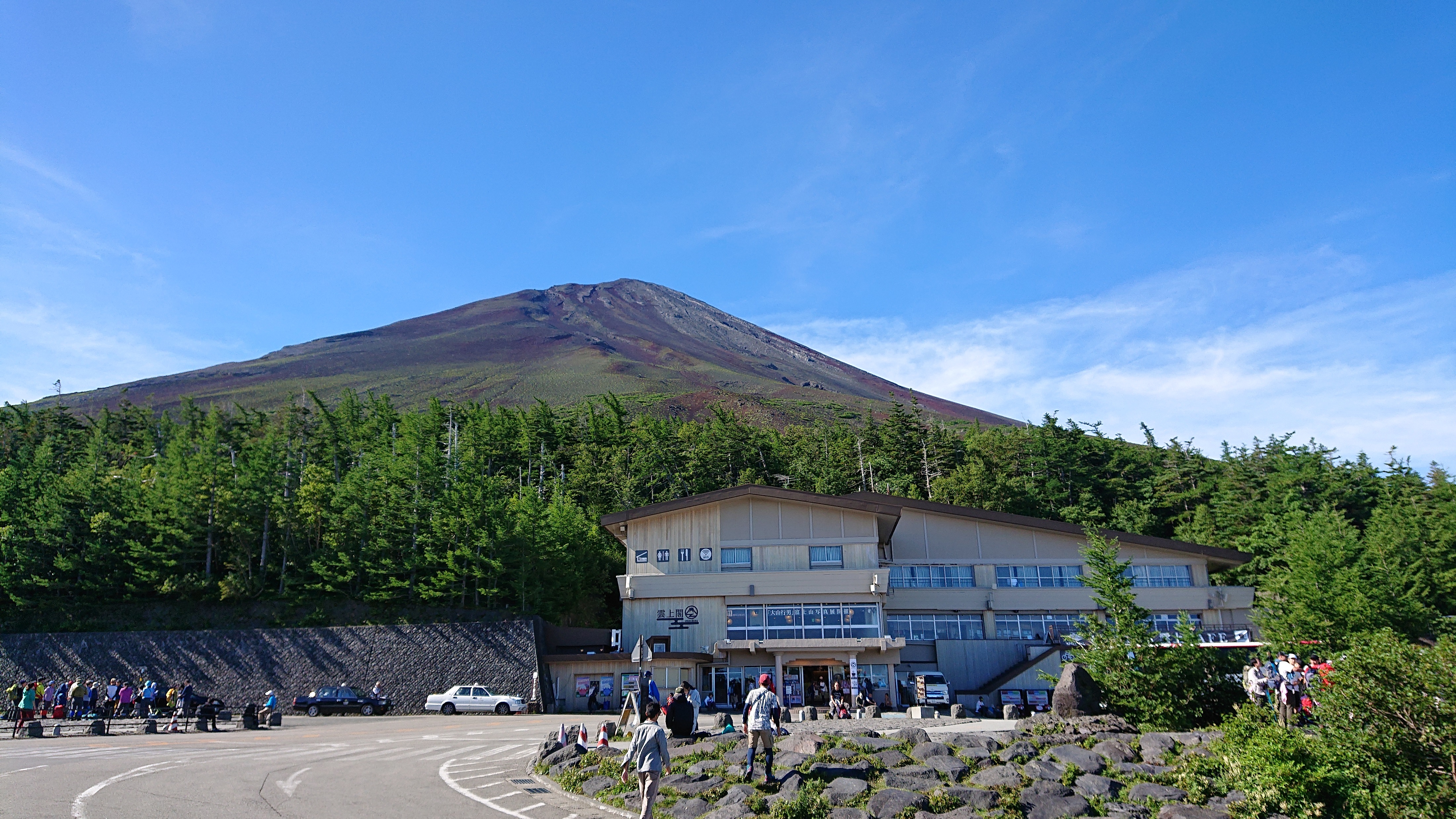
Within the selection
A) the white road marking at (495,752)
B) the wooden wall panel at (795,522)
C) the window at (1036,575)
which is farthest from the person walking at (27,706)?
the window at (1036,575)

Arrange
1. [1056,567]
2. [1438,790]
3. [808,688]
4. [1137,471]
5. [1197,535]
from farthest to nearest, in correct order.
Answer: [1137,471]
[1197,535]
[1056,567]
[808,688]
[1438,790]

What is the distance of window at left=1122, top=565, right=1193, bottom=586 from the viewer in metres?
44.9

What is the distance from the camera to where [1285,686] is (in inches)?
642

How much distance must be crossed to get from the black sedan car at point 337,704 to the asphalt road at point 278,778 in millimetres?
12289

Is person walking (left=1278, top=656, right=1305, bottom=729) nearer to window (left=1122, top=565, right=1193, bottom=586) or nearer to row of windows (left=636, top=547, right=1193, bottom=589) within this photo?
row of windows (left=636, top=547, right=1193, bottom=589)

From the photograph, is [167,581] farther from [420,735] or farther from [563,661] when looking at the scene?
[420,735]

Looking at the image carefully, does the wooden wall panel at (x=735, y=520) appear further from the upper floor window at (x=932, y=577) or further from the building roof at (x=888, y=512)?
the upper floor window at (x=932, y=577)

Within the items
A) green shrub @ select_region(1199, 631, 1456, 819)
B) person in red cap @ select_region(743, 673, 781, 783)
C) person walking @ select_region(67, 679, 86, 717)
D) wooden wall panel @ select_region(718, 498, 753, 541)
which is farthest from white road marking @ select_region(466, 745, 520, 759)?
wooden wall panel @ select_region(718, 498, 753, 541)

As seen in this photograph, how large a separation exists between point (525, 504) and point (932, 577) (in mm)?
24454

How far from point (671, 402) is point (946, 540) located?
111260 mm

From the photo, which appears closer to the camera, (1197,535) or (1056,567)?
(1056,567)

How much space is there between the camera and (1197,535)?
195 feet

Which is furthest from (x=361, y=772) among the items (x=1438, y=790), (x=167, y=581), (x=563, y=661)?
(x=167, y=581)

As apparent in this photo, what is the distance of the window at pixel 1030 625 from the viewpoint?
1706 inches
